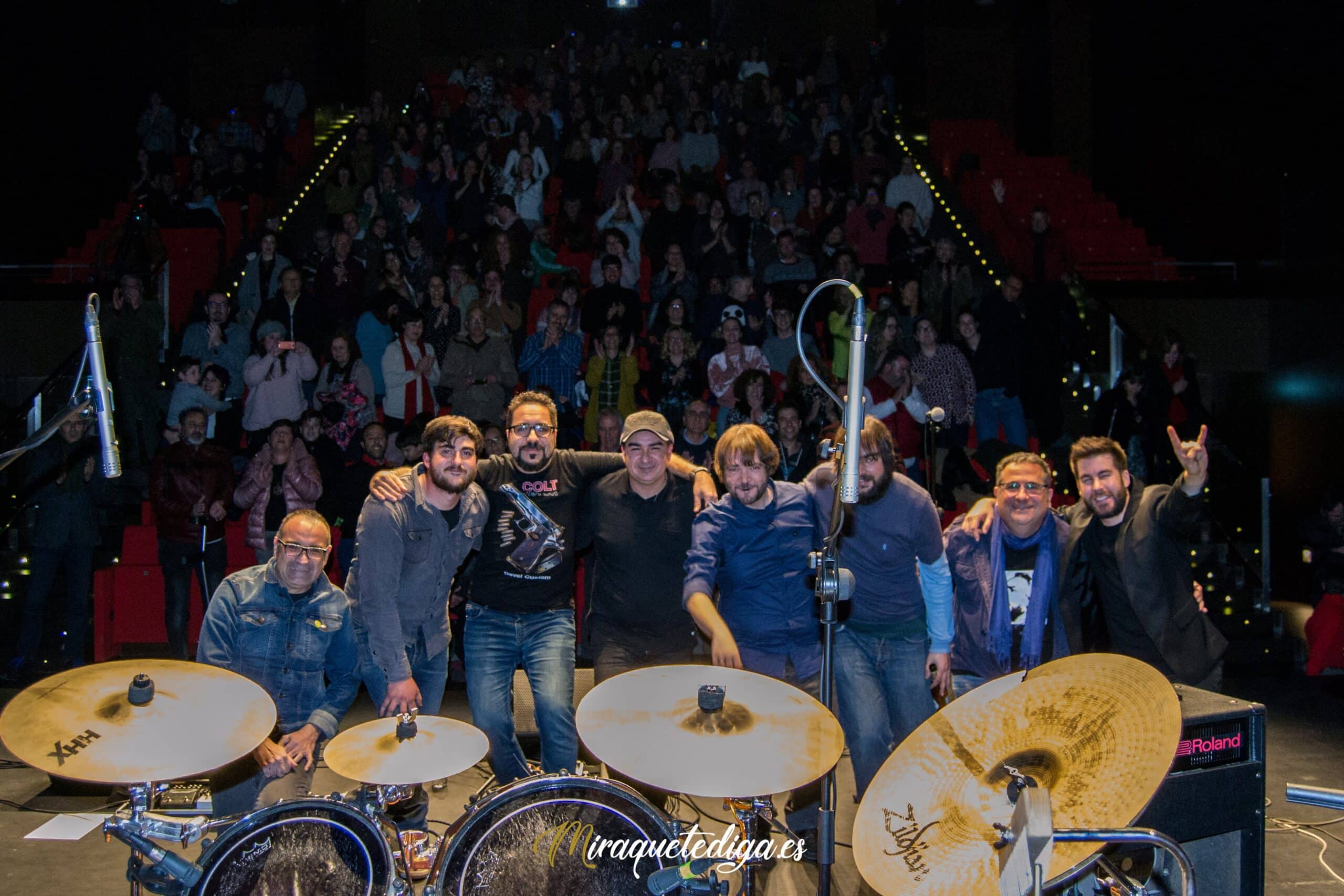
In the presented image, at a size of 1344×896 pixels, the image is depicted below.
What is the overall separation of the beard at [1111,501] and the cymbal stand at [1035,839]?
192 cm

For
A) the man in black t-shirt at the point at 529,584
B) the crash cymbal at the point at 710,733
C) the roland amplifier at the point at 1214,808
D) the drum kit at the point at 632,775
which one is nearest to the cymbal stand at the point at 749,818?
the drum kit at the point at 632,775

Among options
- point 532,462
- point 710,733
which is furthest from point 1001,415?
point 710,733

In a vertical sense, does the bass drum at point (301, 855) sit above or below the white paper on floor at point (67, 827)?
above

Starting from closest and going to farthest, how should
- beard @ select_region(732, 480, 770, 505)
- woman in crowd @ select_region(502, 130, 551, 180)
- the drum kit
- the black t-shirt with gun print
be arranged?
the drum kit, beard @ select_region(732, 480, 770, 505), the black t-shirt with gun print, woman in crowd @ select_region(502, 130, 551, 180)

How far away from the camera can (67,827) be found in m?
5.42

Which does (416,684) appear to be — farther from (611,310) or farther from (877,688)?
(611,310)

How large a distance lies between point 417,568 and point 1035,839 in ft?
10.6

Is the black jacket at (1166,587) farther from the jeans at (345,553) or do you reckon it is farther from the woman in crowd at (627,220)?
the woman in crowd at (627,220)

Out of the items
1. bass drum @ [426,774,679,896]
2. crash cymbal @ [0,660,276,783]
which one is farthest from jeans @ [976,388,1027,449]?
crash cymbal @ [0,660,276,783]

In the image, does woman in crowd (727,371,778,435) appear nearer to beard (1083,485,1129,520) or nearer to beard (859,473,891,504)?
beard (859,473,891,504)

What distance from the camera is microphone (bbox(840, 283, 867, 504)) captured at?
3355mm

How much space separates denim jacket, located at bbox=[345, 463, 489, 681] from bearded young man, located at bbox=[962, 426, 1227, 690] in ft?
8.59

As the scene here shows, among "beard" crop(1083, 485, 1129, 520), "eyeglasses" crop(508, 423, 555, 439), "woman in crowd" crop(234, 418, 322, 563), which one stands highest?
"eyeglasses" crop(508, 423, 555, 439)

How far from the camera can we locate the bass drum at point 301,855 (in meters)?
3.64
